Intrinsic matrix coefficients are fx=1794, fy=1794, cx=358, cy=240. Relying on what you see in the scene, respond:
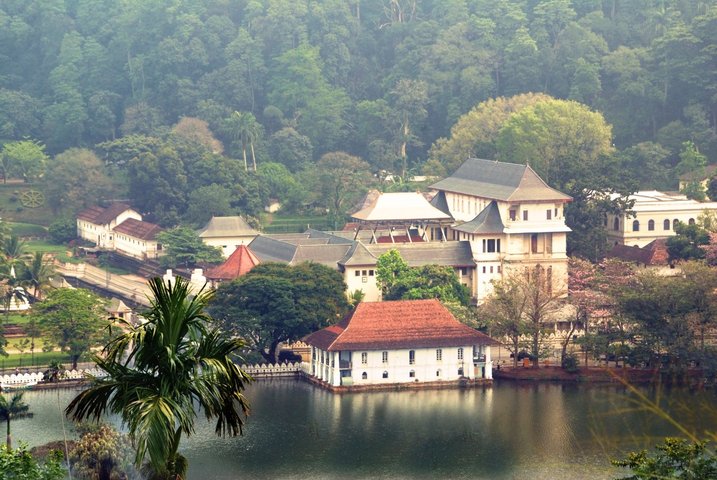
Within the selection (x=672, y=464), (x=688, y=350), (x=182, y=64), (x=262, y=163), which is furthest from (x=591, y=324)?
(x=182, y=64)

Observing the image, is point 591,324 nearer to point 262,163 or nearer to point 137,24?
point 262,163

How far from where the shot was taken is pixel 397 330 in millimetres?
65625

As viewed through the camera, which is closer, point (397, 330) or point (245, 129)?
point (397, 330)

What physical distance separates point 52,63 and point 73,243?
123ft

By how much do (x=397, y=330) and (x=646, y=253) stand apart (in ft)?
61.2

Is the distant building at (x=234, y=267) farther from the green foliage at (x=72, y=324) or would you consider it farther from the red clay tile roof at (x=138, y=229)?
the red clay tile roof at (x=138, y=229)

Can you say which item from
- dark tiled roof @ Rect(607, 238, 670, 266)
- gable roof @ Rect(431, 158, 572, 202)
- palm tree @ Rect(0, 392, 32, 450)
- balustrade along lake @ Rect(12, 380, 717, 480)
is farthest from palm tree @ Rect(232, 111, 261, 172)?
palm tree @ Rect(0, 392, 32, 450)

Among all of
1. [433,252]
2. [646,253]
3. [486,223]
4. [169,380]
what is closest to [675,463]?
[169,380]

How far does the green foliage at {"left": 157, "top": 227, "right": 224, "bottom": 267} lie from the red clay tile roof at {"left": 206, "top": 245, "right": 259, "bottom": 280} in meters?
7.53

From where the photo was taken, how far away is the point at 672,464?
3850 cm

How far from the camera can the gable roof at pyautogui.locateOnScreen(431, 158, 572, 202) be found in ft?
259

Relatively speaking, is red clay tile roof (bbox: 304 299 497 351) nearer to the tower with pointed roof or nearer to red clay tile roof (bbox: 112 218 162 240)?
the tower with pointed roof

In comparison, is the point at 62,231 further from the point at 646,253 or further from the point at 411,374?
the point at 411,374

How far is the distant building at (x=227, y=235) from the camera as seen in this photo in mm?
88625
